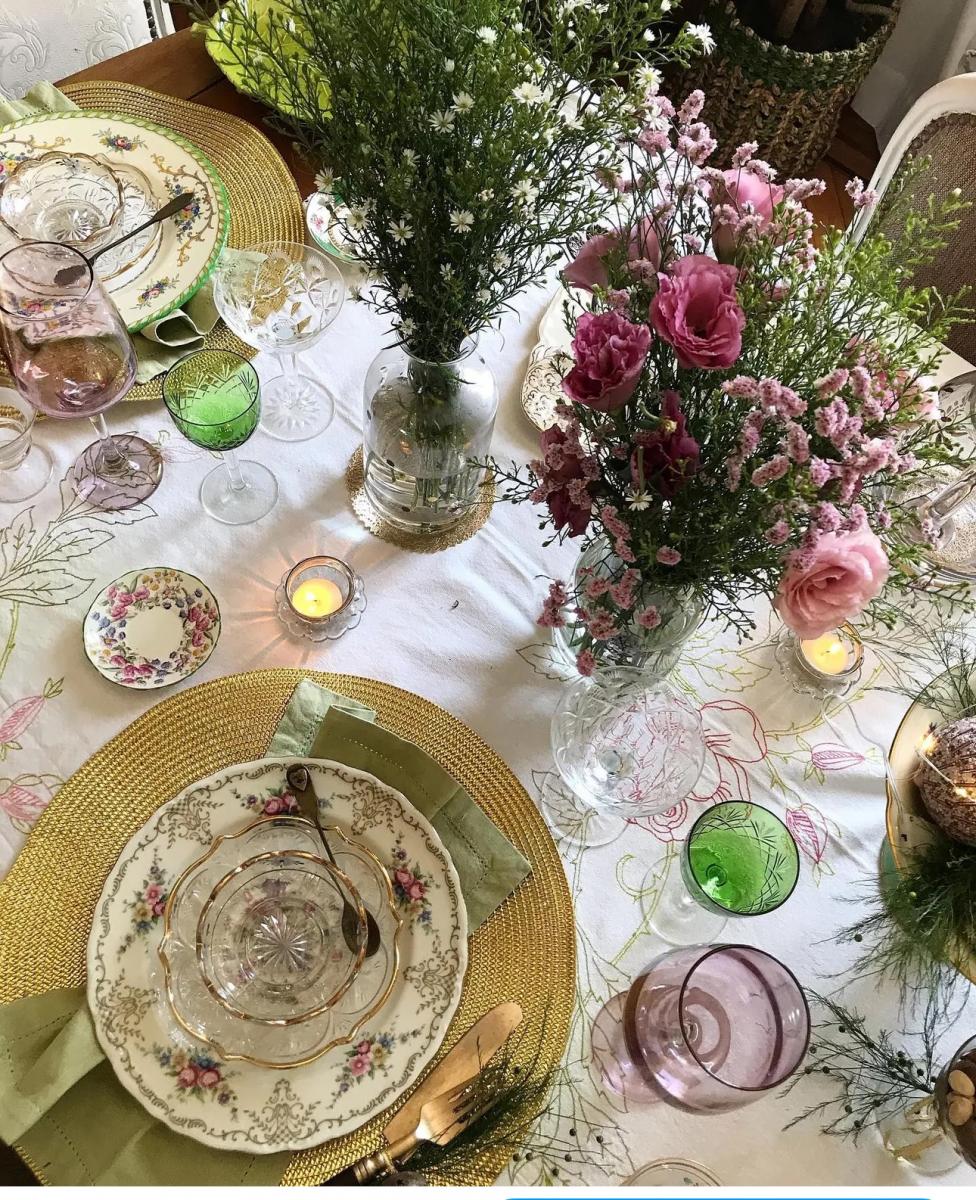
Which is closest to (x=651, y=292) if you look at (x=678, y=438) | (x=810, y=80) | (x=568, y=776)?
(x=678, y=438)

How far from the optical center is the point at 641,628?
791 millimetres

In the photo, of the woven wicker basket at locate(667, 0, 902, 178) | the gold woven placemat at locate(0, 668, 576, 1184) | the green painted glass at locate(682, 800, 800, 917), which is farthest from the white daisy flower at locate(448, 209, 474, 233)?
the woven wicker basket at locate(667, 0, 902, 178)

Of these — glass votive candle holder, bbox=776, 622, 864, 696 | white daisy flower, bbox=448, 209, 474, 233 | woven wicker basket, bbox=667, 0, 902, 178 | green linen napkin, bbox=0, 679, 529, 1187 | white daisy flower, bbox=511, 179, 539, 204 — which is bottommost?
green linen napkin, bbox=0, 679, 529, 1187

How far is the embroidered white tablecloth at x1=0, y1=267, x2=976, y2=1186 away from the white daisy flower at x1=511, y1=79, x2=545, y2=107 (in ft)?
1.43

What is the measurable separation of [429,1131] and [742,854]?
0.34 meters

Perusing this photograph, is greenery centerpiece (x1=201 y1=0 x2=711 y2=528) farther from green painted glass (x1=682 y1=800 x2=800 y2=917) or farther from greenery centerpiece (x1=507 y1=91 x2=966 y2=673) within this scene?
green painted glass (x1=682 y1=800 x2=800 y2=917)

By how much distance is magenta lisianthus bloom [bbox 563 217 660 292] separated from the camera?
2.13 ft

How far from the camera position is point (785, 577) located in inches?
24.3

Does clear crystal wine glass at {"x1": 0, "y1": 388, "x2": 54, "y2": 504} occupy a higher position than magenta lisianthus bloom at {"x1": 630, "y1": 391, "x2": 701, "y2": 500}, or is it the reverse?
magenta lisianthus bloom at {"x1": 630, "y1": 391, "x2": 701, "y2": 500}

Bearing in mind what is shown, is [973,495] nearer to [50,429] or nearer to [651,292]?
[651,292]

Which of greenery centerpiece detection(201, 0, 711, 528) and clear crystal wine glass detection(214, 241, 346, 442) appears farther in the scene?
clear crystal wine glass detection(214, 241, 346, 442)

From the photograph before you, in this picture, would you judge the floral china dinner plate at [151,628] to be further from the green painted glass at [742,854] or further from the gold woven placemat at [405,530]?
the green painted glass at [742,854]

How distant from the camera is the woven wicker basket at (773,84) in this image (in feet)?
6.23

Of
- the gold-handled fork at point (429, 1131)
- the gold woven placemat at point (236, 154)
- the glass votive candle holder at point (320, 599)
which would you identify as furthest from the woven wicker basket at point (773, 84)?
the gold-handled fork at point (429, 1131)
